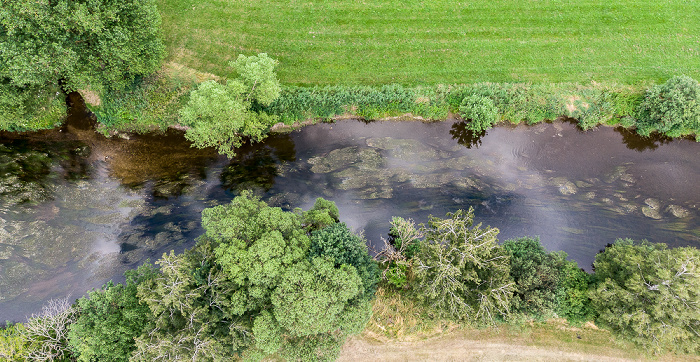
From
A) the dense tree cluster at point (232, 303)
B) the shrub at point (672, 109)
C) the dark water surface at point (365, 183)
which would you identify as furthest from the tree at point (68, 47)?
the shrub at point (672, 109)

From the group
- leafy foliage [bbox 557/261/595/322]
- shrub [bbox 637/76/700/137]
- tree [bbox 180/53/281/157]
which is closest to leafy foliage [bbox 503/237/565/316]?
leafy foliage [bbox 557/261/595/322]

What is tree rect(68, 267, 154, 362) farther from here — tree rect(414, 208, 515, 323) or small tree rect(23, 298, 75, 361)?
tree rect(414, 208, 515, 323)

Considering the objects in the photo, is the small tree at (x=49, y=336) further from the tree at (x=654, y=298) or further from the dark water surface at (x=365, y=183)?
the tree at (x=654, y=298)

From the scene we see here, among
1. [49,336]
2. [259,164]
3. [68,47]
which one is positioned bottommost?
[49,336]

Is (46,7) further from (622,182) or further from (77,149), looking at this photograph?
(622,182)

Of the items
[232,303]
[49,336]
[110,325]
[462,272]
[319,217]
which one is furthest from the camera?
[319,217]

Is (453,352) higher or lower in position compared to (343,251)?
lower

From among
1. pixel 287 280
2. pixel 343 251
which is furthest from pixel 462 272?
pixel 287 280

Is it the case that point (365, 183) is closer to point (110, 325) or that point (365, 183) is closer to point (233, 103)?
point (233, 103)
